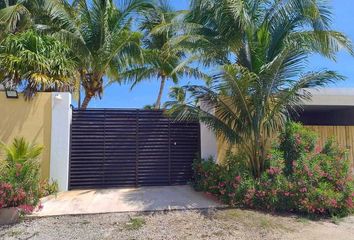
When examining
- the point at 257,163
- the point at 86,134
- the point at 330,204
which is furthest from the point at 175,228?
the point at 86,134

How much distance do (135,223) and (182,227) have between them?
1.01 meters

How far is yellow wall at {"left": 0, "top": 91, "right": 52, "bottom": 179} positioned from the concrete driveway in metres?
1.28

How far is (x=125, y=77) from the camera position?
15.9 metres

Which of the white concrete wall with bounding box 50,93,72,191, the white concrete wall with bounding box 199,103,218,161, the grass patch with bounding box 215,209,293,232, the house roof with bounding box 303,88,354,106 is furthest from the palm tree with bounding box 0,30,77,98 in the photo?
the house roof with bounding box 303,88,354,106

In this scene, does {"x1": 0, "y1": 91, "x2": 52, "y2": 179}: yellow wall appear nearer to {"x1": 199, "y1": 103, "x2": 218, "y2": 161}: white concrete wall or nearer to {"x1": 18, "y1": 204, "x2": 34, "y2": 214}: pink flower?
{"x1": 18, "y1": 204, "x2": 34, "y2": 214}: pink flower

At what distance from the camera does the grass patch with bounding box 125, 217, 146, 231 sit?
7547mm

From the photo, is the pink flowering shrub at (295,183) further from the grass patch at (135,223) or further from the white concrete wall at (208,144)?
the grass patch at (135,223)

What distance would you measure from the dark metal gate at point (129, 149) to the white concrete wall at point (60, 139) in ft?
1.06

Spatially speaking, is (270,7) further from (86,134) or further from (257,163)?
(86,134)

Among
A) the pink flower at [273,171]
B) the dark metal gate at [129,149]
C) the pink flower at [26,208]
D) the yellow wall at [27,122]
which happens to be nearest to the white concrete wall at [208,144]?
the dark metal gate at [129,149]

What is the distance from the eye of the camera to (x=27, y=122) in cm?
1012

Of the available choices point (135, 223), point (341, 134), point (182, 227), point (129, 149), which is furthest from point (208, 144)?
point (341, 134)

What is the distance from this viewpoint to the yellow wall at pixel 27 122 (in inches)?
395

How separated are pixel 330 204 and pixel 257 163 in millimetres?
1990
